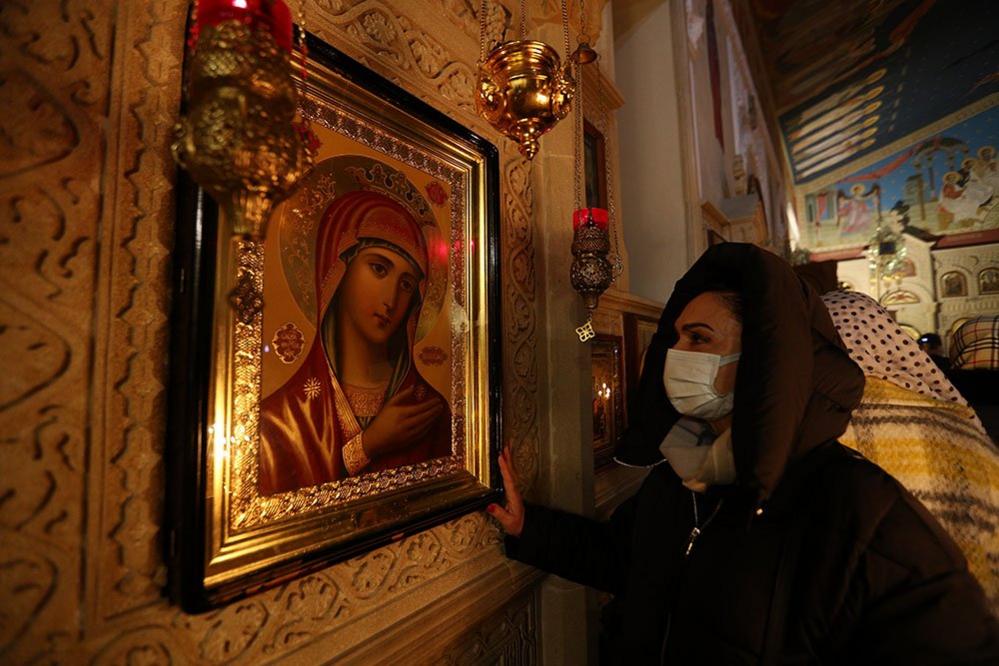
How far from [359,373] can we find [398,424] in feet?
0.63

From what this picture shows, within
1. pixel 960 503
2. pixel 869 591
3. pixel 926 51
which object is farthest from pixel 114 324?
pixel 926 51

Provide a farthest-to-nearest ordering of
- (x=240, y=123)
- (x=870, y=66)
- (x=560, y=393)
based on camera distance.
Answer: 1. (x=870, y=66)
2. (x=560, y=393)
3. (x=240, y=123)

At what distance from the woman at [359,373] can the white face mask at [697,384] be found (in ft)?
2.35

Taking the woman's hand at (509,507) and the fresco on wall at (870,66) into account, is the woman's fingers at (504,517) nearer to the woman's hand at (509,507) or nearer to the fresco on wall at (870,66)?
the woman's hand at (509,507)

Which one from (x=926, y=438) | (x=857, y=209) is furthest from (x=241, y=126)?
(x=857, y=209)

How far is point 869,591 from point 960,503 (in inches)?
32.5

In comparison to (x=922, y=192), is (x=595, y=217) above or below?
below

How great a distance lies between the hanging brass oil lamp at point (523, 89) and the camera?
1108mm

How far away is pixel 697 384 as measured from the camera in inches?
51.3

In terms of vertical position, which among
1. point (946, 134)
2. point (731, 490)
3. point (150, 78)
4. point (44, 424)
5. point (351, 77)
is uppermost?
point (946, 134)

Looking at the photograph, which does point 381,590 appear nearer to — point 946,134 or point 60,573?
point 60,573

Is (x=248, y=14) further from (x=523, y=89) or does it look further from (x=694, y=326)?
(x=694, y=326)

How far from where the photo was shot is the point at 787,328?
107 cm

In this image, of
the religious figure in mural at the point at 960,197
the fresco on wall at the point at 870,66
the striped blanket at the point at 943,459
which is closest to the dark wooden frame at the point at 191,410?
the striped blanket at the point at 943,459
